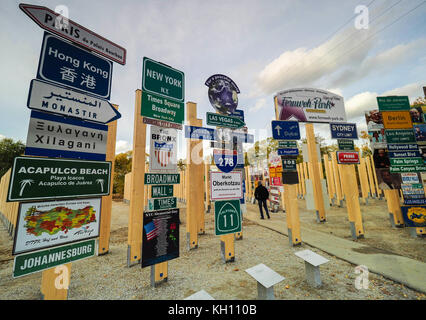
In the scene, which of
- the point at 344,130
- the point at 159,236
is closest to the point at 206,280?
the point at 159,236

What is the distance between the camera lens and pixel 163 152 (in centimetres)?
371

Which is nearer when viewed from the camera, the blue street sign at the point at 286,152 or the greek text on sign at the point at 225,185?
the greek text on sign at the point at 225,185

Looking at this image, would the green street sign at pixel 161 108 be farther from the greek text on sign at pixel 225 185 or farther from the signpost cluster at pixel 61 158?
the greek text on sign at pixel 225 185

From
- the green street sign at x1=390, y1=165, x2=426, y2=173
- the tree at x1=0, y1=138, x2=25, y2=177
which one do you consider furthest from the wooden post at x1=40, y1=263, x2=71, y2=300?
the tree at x1=0, y1=138, x2=25, y2=177

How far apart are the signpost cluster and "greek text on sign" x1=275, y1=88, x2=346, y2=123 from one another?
5.73 meters

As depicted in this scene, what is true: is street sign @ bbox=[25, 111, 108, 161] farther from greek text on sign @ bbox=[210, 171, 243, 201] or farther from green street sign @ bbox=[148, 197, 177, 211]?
greek text on sign @ bbox=[210, 171, 243, 201]

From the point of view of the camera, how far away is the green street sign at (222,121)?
4608 millimetres

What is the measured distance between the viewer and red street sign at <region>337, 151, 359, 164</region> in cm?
629

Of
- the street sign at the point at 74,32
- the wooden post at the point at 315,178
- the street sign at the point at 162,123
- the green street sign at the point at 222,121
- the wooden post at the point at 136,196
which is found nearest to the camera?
the street sign at the point at 74,32

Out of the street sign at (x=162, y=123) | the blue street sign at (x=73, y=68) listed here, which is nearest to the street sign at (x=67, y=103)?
the blue street sign at (x=73, y=68)

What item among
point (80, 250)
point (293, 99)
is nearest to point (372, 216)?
point (293, 99)

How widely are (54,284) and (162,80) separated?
3758 millimetres

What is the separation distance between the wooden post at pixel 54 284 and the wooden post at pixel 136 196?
7.25ft

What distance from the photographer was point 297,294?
3.01 meters
